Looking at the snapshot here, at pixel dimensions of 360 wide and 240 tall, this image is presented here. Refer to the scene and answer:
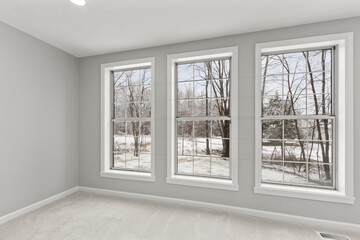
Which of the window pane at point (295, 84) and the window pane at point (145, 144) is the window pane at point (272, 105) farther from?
the window pane at point (145, 144)

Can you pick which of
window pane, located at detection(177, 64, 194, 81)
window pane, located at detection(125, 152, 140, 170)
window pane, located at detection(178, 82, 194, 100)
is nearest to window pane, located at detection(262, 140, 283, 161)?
window pane, located at detection(178, 82, 194, 100)

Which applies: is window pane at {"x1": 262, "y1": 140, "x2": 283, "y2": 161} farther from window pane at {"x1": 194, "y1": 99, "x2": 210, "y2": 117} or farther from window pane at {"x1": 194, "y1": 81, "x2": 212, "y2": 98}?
window pane at {"x1": 194, "y1": 81, "x2": 212, "y2": 98}

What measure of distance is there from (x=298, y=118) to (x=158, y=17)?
219cm

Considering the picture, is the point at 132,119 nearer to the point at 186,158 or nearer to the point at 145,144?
the point at 145,144

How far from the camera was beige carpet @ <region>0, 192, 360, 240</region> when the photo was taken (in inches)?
79.6

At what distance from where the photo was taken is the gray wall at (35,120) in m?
2.32

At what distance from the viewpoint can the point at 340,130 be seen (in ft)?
7.32

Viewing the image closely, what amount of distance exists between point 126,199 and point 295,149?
2.68m

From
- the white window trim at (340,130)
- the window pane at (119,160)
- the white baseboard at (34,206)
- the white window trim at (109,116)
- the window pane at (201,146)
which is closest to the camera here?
the white window trim at (340,130)

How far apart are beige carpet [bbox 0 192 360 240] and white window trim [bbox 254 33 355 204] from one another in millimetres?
393

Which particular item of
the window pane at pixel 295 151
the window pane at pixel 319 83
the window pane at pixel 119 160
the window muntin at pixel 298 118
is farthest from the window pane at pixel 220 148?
the window pane at pixel 119 160

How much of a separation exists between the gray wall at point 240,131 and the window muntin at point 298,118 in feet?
0.81

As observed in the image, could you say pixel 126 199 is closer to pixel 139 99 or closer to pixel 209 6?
pixel 139 99

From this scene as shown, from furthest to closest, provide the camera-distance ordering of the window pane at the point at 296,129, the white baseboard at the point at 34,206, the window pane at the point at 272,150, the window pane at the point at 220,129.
A: the window pane at the point at 220,129 < the window pane at the point at 272,150 < the window pane at the point at 296,129 < the white baseboard at the point at 34,206
